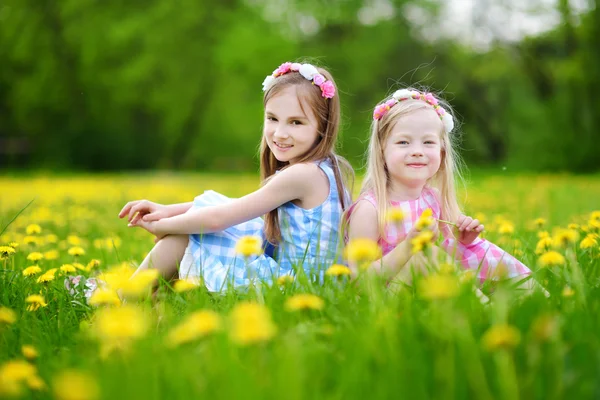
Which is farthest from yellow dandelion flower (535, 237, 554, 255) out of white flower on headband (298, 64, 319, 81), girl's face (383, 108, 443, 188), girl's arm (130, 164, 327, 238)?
white flower on headband (298, 64, 319, 81)

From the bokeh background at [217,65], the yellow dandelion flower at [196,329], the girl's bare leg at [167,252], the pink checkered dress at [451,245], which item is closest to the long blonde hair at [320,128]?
the pink checkered dress at [451,245]

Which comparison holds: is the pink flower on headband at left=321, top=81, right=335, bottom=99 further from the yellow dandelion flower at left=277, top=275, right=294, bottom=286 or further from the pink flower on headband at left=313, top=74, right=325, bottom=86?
the yellow dandelion flower at left=277, top=275, right=294, bottom=286

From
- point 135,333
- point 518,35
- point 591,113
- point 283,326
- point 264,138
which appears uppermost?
point 518,35

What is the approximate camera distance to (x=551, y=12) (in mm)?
20109

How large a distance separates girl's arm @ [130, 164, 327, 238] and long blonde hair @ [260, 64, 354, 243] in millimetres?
131

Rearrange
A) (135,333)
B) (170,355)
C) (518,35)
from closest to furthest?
(135,333)
(170,355)
(518,35)

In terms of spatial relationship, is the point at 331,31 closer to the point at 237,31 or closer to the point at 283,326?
the point at 237,31

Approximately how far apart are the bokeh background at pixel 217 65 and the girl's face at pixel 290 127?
17068mm

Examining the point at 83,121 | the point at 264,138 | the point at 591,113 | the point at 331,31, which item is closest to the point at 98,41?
the point at 83,121

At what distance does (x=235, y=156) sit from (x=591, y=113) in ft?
50.0

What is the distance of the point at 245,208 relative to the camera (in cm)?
244

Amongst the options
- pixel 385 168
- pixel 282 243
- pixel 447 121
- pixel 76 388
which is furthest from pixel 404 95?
pixel 76 388

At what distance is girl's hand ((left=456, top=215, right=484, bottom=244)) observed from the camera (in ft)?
6.89

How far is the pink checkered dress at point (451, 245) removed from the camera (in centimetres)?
230
